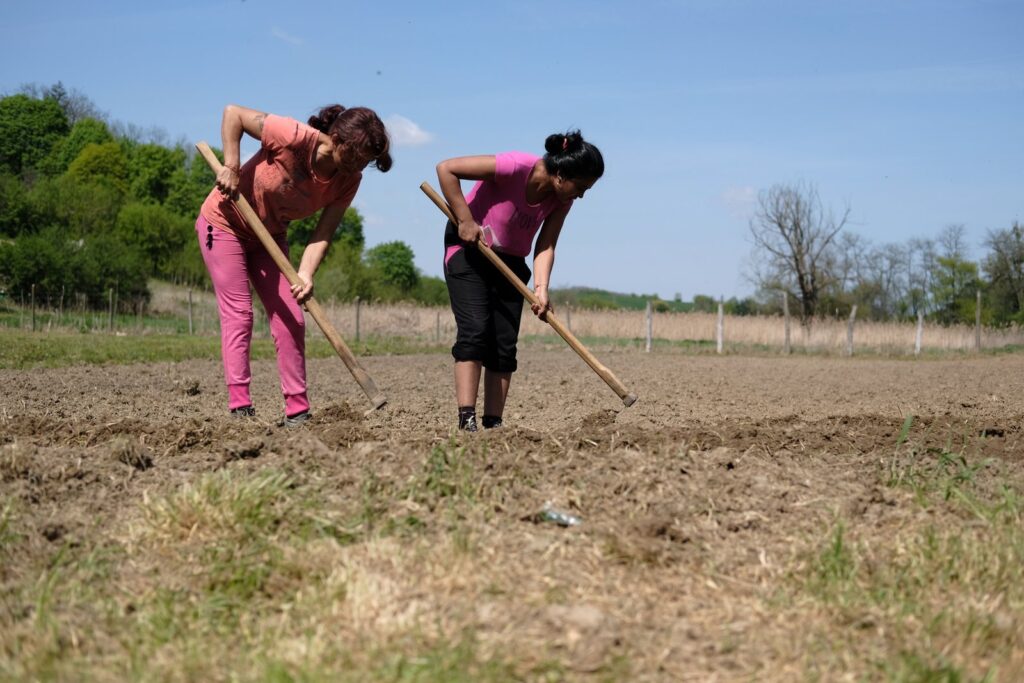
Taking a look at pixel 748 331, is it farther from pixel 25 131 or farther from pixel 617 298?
pixel 25 131

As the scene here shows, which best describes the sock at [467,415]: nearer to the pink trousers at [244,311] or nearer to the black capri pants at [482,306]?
the black capri pants at [482,306]

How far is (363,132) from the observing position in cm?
512

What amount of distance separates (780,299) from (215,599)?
5030 centimetres

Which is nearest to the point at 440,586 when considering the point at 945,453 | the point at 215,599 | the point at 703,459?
the point at 215,599

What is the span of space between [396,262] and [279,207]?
6091 centimetres

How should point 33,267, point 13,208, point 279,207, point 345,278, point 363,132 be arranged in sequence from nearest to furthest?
point 363,132, point 279,207, point 33,267, point 345,278, point 13,208

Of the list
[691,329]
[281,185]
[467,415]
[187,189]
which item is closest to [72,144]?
[187,189]

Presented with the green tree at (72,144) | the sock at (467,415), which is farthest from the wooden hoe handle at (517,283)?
the green tree at (72,144)

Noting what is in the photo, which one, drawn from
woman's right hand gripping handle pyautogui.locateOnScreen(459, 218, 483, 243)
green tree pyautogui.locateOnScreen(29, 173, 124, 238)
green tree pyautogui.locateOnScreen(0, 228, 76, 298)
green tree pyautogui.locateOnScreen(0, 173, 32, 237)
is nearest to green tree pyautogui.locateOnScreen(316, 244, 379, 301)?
green tree pyautogui.locateOnScreen(0, 228, 76, 298)

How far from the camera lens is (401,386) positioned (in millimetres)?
11297

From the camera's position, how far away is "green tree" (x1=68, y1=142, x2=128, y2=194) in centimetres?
6199

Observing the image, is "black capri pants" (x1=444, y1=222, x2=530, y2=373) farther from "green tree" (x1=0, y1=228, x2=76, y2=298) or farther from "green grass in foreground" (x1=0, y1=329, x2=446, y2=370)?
"green tree" (x1=0, y1=228, x2=76, y2=298)

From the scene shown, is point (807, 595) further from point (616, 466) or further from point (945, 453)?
point (945, 453)

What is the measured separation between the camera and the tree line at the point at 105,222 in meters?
33.5
